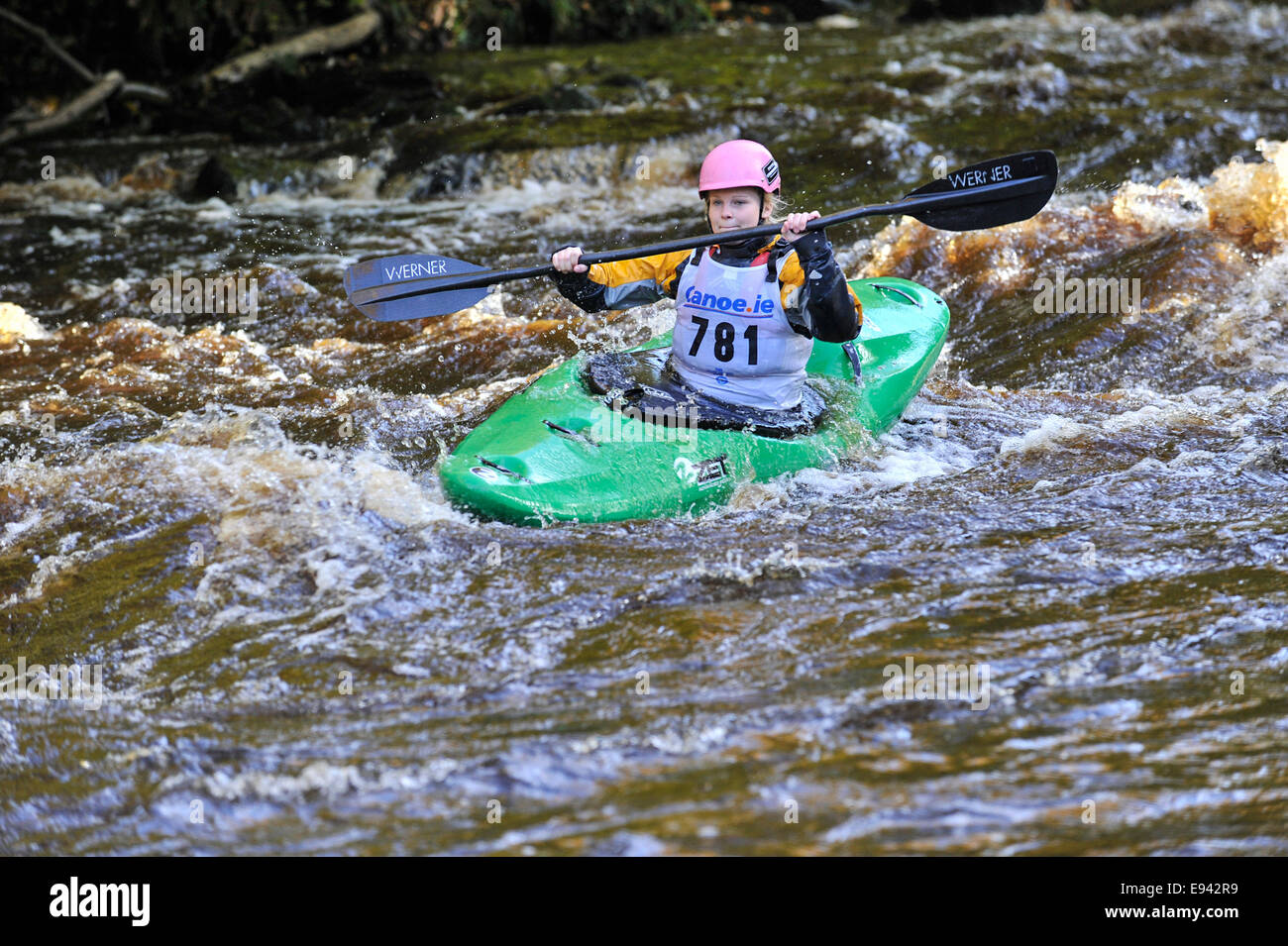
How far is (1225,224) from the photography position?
616cm

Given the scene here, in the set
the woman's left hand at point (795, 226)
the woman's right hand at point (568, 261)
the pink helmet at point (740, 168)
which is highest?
the pink helmet at point (740, 168)

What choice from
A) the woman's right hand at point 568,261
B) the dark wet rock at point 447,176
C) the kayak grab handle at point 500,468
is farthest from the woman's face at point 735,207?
the dark wet rock at point 447,176

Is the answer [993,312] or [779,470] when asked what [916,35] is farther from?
[779,470]

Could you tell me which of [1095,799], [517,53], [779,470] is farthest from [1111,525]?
[517,53]

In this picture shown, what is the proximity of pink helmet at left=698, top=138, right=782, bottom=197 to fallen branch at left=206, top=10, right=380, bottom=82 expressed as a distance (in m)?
8.33

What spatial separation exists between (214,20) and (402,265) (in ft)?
27.4

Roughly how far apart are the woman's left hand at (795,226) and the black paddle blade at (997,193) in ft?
2.35

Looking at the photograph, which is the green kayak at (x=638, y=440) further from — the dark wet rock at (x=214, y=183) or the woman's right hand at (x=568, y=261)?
the dark wet rock at (x=214, y=183)

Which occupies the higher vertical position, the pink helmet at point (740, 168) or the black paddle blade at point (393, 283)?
the pink helmet at point (740, 168)

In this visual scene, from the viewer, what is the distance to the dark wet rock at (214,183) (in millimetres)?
8469

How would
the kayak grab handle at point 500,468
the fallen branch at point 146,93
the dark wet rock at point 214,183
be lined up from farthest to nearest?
the fallen branch at point 146,93
the dark wet rock at point 214,183
the kayak grab handle at point 500,468

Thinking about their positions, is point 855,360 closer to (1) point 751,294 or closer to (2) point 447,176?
(1) point 751,294

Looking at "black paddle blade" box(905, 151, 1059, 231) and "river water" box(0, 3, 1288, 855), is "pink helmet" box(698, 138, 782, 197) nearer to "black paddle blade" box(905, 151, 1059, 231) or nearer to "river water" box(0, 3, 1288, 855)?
"black paddle blade" box(905, 151, 1059, 231)
